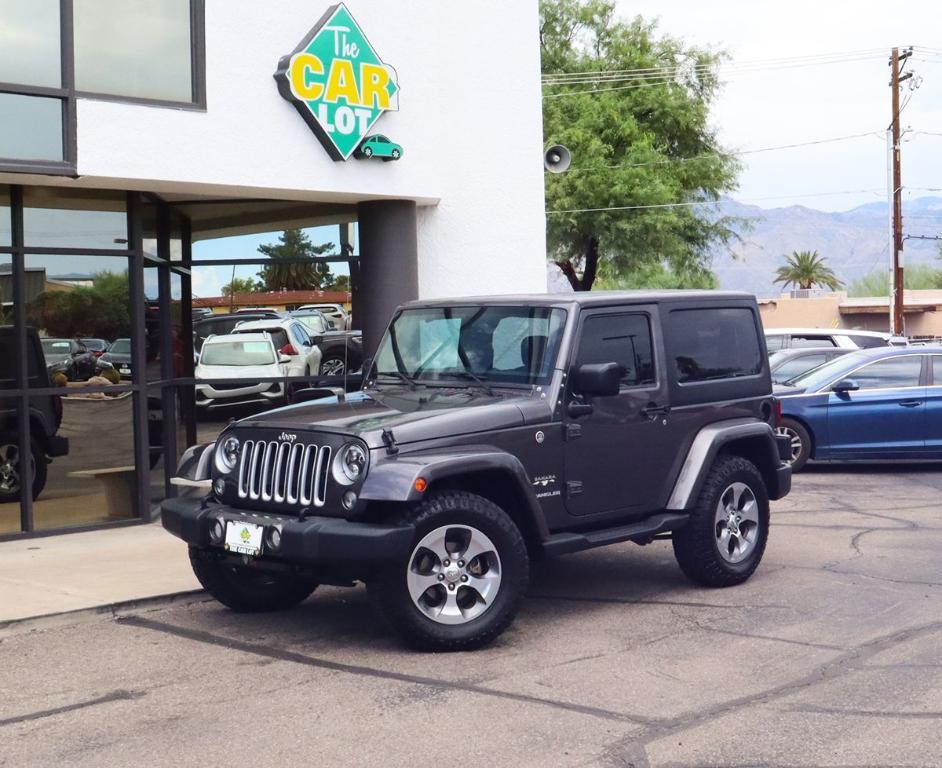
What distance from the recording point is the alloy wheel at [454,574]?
6711 mm

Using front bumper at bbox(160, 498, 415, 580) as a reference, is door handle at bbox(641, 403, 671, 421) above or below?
above

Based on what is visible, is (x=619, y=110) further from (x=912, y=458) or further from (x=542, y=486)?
(x=542, y=486)

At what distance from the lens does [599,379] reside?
7309mm

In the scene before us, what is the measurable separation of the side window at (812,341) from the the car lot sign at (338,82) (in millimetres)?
12587

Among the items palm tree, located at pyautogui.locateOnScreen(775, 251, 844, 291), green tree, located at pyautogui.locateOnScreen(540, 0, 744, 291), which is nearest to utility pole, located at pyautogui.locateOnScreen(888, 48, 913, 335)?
green tree, located at pyautogui.locateOnScreen(540, 0, 744, 291)

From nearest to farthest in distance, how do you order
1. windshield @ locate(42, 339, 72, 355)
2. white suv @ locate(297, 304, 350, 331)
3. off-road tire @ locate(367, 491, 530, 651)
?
1. off-road tire @ locate(367, 491, 530, 651)
2. windshield @ locate(42, 339, 72, 355)
3. white suv @ locate(297, 304, 350, 331)

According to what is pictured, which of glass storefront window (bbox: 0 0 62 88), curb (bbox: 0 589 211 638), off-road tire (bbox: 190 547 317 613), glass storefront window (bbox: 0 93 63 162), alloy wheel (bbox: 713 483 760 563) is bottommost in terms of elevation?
curb (bbox: 0 589 211 638)

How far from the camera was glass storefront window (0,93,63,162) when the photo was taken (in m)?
10.1

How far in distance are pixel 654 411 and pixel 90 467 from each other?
5560mm

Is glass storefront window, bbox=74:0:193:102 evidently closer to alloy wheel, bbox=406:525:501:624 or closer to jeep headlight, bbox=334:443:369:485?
jeep headlight, bbox=334:443:369:485

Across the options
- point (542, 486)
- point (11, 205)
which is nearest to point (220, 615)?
point (542, 486)

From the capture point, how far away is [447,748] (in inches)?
207

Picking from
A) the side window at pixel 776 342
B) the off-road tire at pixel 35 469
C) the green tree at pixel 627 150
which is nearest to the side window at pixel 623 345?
the off-road tire at pixel 35 469

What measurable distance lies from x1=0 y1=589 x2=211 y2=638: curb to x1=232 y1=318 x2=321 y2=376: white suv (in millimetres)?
4595
